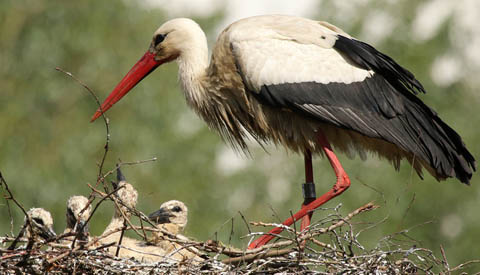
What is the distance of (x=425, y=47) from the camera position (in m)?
17.1

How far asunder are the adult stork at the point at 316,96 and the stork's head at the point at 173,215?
731mm

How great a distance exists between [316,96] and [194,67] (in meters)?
0.87

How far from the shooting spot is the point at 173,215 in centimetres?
655

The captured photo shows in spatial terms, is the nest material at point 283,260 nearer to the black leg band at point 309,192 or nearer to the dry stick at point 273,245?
the dry stick at point 273,245

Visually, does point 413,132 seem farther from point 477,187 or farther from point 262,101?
point 477,187

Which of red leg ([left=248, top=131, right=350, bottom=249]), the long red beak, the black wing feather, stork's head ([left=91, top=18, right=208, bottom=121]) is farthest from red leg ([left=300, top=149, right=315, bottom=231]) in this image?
the long red beak

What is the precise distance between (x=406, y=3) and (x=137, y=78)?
1198 cm

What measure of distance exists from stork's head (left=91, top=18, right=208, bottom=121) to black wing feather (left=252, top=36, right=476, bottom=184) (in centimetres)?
69

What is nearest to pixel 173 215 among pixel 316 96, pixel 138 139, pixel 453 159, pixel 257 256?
pixel 316 96

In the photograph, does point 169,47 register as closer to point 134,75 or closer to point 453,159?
point 134,75

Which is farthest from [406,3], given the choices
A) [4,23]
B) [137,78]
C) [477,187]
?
[137,78]

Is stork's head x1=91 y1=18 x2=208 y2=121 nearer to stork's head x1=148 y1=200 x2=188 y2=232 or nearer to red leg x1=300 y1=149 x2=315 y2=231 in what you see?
stork's head x1=148 y1=200 x2=188 y2=232

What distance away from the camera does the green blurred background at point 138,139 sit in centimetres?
1245

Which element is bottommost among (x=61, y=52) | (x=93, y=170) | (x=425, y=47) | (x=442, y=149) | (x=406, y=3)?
(x=442, y=149)
